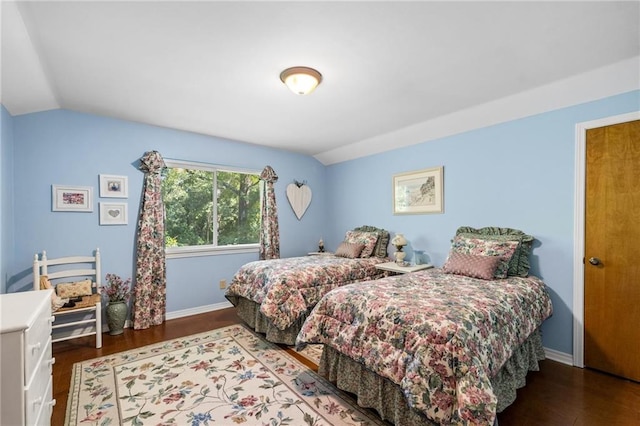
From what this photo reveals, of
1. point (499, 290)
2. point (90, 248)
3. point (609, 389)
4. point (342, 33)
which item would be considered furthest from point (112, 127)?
point (609, 389)

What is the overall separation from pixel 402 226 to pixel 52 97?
4082 millimetres

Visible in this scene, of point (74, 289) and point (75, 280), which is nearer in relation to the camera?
point (74, 289)

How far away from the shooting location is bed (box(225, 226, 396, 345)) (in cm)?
287

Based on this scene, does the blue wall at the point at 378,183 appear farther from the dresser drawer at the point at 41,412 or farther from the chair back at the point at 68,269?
the dresser drawer at the point at 41,412

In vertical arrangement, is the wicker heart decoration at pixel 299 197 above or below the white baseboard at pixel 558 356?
above

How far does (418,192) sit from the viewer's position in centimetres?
386

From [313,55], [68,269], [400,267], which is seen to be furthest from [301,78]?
[68,269]

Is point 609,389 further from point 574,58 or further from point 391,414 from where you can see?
point 574,58

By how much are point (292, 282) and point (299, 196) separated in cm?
223

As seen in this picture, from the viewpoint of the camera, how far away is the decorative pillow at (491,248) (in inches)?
104

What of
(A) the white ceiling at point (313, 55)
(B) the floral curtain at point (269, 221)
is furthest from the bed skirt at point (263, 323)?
(A) the white ceiling at point (313, 55)

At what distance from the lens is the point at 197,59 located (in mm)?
2139

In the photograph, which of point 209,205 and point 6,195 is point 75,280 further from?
point 209,205

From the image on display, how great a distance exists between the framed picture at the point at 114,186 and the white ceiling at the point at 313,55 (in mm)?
699
